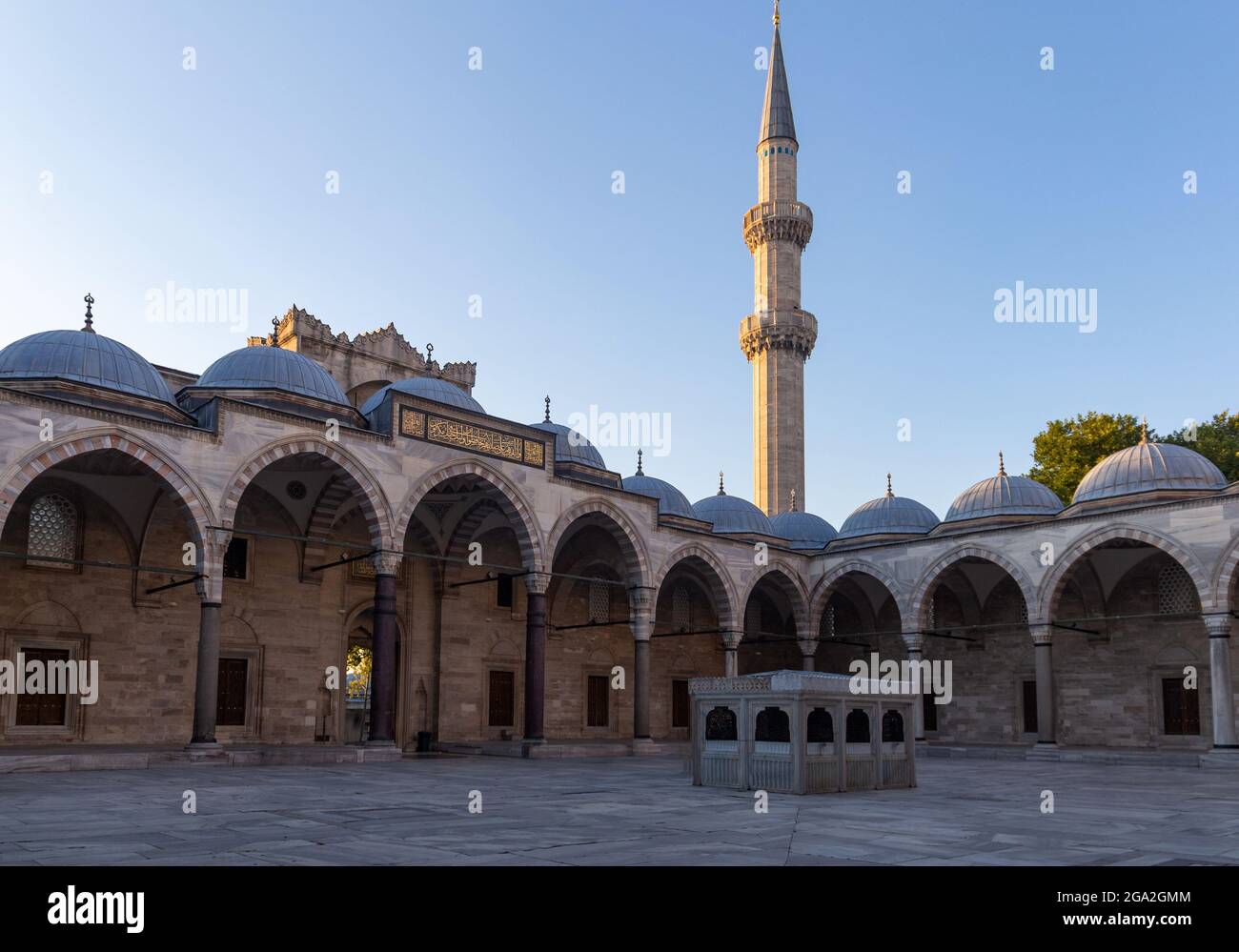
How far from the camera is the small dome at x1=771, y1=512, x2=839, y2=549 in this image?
2959 centimetres

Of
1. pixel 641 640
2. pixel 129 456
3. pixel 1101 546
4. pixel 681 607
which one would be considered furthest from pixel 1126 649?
pixel 129 456

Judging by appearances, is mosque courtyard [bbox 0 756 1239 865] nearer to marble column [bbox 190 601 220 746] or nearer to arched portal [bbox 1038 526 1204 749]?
marble column [bbox 190 601 220 746]

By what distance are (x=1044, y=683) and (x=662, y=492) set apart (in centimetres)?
1033

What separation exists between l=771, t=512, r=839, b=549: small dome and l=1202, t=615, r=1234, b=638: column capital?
11021 millimetres

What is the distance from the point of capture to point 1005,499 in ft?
84.2

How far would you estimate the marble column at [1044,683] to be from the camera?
2194cm

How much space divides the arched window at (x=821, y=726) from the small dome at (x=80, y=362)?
1183 centimetres

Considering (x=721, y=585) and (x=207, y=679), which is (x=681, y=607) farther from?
(x=207, y=679)

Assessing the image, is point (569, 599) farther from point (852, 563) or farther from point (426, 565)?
point (852, 563)

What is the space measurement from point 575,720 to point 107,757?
12.6 meters

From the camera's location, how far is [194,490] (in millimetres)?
15844

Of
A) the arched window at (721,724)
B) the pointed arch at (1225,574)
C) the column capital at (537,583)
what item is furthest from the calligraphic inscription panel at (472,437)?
the pointed arch at (1225,574)

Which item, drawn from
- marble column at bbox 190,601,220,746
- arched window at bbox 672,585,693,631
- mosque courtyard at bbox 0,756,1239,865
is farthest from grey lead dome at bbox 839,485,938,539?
marble column at bbox 190,601,220,746
